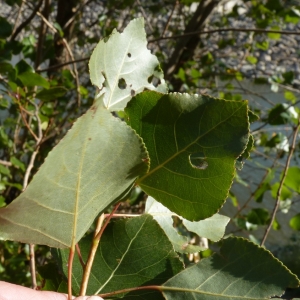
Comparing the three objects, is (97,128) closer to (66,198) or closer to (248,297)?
(66,198)

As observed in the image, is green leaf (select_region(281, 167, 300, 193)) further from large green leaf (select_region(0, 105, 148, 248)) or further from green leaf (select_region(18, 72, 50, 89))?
large green leaf (select_region(0, 105, 148, 248))

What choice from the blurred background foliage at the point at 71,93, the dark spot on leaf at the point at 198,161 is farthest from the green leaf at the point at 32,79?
the dark spot on leaf at the point at 198,161

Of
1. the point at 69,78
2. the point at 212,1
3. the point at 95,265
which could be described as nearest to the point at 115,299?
the point at 95,265

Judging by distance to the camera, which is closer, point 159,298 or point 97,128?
point 97,128

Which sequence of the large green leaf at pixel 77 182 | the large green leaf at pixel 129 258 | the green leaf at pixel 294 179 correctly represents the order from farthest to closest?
1. the green leaf at pixel 294 179
2. the large green leaf at pixel 129 258
3. the large green leaf at pixel 77 182

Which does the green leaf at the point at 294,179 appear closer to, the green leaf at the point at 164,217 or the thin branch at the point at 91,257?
the green leaf at the point at 164,217

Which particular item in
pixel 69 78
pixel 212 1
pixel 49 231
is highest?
pixel 212 1
